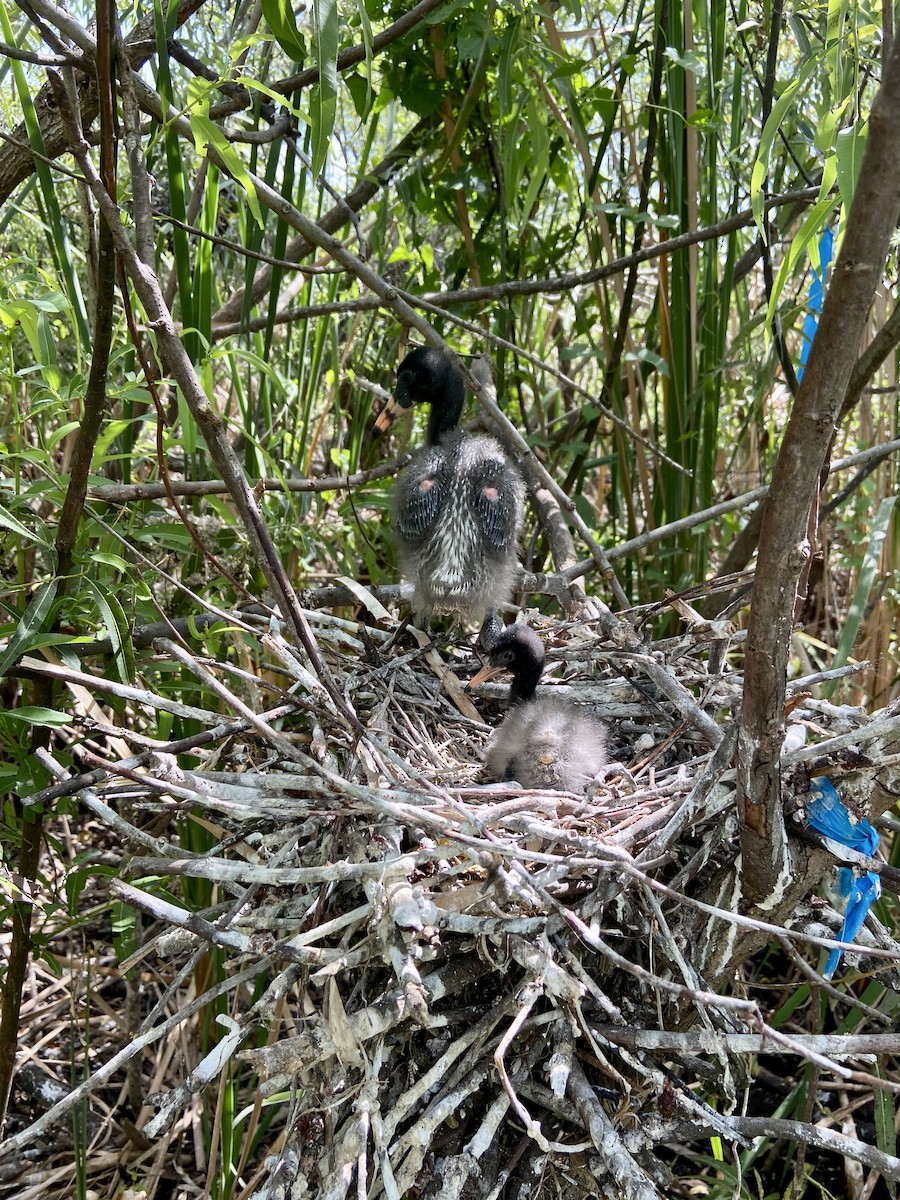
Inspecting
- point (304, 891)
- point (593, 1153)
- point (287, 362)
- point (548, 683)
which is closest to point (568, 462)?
point (287, 362)

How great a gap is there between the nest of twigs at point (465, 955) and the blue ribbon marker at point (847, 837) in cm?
8

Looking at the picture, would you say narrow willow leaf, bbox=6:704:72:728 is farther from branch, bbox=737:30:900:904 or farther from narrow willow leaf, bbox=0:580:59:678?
branch, bbox=737:30:900:904

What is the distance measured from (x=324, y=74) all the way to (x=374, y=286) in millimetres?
854

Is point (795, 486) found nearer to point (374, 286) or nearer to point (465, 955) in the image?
point (465, 955)

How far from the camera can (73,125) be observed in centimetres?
160

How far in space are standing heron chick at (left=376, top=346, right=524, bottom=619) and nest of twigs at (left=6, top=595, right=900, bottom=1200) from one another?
22.7 inches

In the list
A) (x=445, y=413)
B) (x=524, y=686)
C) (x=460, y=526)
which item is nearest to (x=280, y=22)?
(x=460, y=526)

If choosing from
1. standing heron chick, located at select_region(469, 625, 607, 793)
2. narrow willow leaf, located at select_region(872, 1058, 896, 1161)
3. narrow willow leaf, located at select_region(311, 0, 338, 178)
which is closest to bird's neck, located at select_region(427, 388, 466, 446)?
standing heron chick, located at select_region(469, 625, 607, 793)

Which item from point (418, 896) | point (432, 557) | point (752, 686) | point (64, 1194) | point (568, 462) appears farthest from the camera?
point (568, 462)

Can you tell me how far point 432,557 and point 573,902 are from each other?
111 cm

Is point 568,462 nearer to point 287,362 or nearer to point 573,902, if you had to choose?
point 287,362

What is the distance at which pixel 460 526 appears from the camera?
2.57 meters

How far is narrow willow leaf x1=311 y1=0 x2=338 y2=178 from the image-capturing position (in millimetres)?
1266

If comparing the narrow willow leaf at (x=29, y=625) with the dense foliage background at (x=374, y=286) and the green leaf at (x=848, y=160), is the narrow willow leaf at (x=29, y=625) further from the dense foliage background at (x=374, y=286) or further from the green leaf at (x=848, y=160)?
the green leaf at (x=848, y=160)
